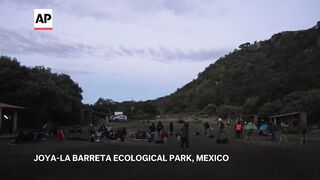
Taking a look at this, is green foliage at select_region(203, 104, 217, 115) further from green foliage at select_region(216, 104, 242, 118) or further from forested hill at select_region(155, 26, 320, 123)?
green foliage at select_region(216, 104, 242, 118)

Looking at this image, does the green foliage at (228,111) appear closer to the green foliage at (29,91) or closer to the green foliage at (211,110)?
the green foliage at (211,110)

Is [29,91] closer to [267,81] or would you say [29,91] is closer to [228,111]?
[228,111]

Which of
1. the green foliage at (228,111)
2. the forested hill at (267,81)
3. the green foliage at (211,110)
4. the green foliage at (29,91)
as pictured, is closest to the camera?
the green foliage at (29,91)

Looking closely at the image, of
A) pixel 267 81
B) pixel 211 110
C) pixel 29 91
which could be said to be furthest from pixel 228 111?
pixel 29 91

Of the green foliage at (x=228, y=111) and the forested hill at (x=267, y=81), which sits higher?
the forested hill at (x=267, y=81)

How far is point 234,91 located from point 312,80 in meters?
47.1

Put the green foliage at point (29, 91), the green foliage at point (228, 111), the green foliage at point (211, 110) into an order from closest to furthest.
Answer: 1. the green foliage at point (29, 91)
2. the green foliage at point (228, 111)
3. the green foliage at point (211, 110)

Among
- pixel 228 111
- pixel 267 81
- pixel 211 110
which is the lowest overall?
pixel 228 111

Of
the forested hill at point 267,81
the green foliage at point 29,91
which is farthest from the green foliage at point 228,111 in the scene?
the green foliage at point 29,91

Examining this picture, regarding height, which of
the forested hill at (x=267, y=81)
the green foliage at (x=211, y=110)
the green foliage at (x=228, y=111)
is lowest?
the green foliage at (x=228, y=111)

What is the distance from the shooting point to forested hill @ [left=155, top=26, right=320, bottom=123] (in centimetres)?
7200

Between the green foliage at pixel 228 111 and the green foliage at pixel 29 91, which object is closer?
the green foliage at pixel 29 91

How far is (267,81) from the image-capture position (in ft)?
357

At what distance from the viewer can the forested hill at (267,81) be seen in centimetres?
7200
